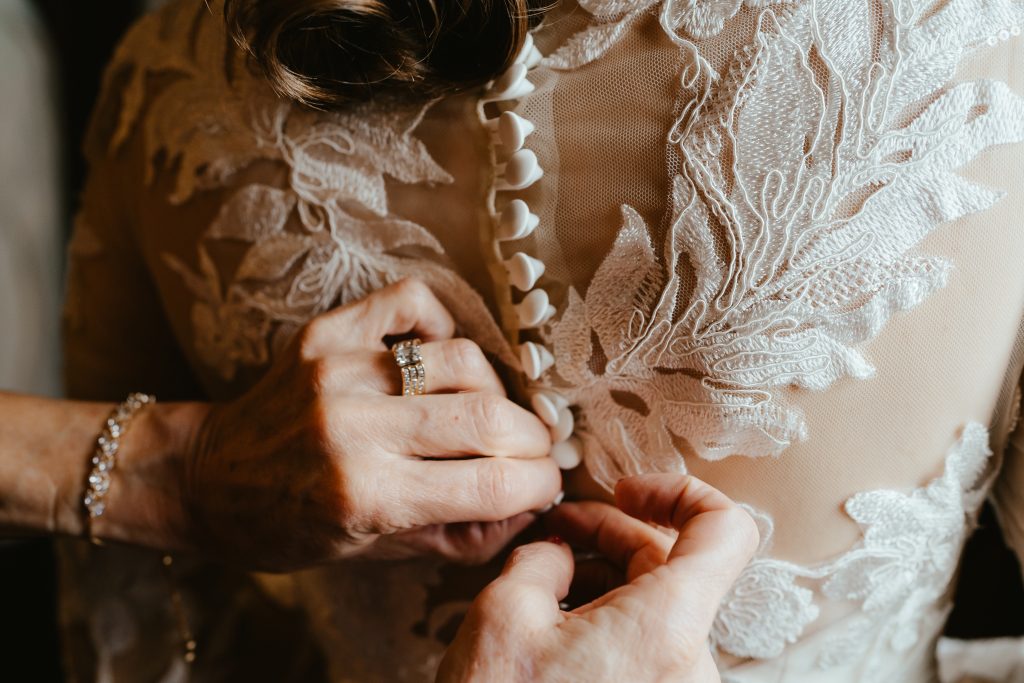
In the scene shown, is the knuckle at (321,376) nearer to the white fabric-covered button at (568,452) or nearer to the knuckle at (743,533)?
the white fabric-covered button at (568,452)

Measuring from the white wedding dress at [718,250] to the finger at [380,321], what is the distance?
0.09 ft

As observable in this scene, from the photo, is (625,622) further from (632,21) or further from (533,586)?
(632,21)

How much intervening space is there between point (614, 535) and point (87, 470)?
56cm

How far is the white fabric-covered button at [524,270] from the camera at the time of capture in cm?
58

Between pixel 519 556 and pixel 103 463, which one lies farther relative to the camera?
pixel 103 463

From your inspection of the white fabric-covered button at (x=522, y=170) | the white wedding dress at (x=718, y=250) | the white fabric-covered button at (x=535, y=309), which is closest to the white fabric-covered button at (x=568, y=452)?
the white wedding dress at (x=718, y=250)

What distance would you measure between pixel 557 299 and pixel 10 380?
1628 mm

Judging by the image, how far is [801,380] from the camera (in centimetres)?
55

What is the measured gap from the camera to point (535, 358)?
61cm

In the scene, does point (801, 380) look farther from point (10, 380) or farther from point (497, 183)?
point (10, 380)

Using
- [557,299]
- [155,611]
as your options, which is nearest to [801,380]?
[557,299]

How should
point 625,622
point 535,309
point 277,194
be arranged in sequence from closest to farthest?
point 625,622 → point 535,309 → point 277,194

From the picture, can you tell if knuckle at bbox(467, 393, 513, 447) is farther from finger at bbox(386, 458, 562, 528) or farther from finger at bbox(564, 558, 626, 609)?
finger at bbox(564, 558, 626, 609)

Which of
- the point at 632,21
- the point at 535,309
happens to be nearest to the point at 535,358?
the point at 535,309
